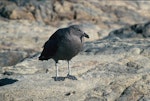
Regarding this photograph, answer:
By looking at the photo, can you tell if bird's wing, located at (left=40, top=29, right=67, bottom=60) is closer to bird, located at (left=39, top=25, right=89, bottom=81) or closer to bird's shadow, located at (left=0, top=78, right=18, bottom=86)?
bird, located at (left=39, top=25, right=89, bottom=81)

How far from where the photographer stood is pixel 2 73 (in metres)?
18.1

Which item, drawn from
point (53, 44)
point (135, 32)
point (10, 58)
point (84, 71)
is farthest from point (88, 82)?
point (135, 32)

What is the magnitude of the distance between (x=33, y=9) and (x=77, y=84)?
1049 inches

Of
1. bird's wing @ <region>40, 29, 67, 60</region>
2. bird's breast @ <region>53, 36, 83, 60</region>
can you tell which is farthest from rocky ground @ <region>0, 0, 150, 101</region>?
bird's breast @ <region>53, 36, 83, 60</region>

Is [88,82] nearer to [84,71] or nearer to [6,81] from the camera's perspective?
[84,71]

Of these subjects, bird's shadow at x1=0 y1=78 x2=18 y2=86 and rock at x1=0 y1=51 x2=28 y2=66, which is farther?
rock at x1=0 y1=51 x2=28 y2=66

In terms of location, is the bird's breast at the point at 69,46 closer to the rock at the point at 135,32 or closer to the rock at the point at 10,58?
the rock at the point at 10,58

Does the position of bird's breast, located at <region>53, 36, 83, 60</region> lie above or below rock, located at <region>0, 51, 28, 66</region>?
above

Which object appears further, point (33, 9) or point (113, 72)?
point (33, 9)

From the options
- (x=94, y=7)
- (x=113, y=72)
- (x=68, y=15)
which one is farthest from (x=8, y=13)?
(x=113, y=72)

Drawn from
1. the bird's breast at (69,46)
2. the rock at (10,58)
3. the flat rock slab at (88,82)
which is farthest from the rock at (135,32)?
the bird's breast at (69,46)

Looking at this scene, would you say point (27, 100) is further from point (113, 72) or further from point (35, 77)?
point (113, 72)

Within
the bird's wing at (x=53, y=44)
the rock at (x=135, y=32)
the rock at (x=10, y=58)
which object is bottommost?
the rock at (x=10, y=58)

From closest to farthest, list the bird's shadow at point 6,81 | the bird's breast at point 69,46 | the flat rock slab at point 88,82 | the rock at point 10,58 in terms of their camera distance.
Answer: the flat rock slab at point 88,82, the bird's breast at point 69,46, the bird's shadow at point 6,81, the rock at point 10,58
